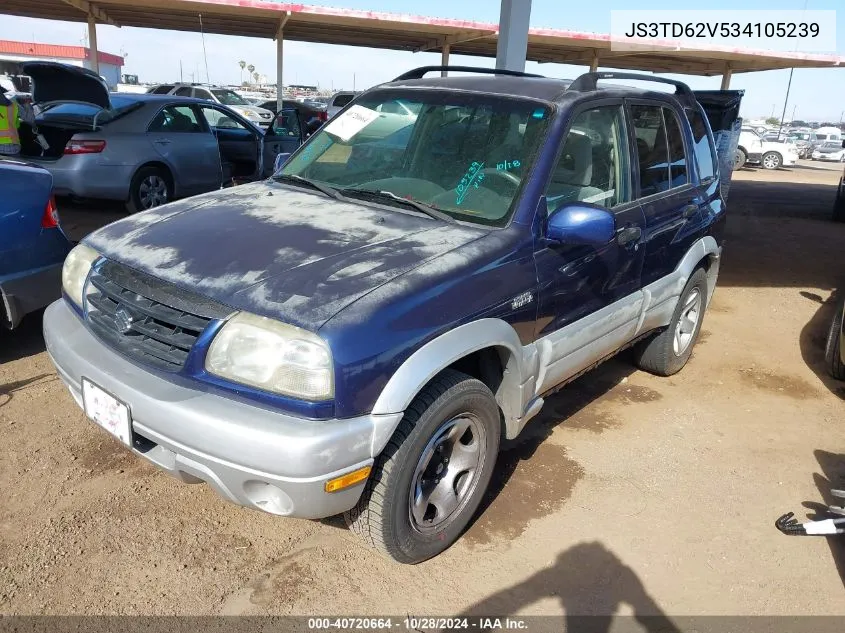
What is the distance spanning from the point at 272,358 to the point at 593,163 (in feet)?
6.76

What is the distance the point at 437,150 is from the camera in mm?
3309

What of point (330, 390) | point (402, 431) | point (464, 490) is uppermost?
point (330, 390)

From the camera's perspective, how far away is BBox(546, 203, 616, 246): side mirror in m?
2.82

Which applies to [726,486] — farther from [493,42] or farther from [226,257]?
[493,42]

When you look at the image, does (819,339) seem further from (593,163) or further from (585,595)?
(585,595)

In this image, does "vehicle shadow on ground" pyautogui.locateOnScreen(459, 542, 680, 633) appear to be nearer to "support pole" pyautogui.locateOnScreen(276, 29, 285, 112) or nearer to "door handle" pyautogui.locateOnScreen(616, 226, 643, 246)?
"door handle" pyautogui.locateOnScreen(616, 226, 643, 246)

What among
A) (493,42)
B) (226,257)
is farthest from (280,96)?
(226,257)

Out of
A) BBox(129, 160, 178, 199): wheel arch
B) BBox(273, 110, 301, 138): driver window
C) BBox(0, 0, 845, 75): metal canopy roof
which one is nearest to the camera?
BBox(129, 160, 178, 199): wheel arch

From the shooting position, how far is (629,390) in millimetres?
4672

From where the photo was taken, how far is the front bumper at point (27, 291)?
394 cm

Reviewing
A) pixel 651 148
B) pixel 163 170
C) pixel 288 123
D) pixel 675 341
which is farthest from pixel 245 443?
pixel 288 123

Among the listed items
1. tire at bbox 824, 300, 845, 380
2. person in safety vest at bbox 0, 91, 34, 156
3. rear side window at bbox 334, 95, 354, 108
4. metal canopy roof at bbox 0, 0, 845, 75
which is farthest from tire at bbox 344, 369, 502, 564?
metal canopy roof at bbox 0, 0, 845, 75

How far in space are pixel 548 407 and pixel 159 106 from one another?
21.7 feet

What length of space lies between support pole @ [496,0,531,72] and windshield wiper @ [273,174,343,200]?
4.90 m
